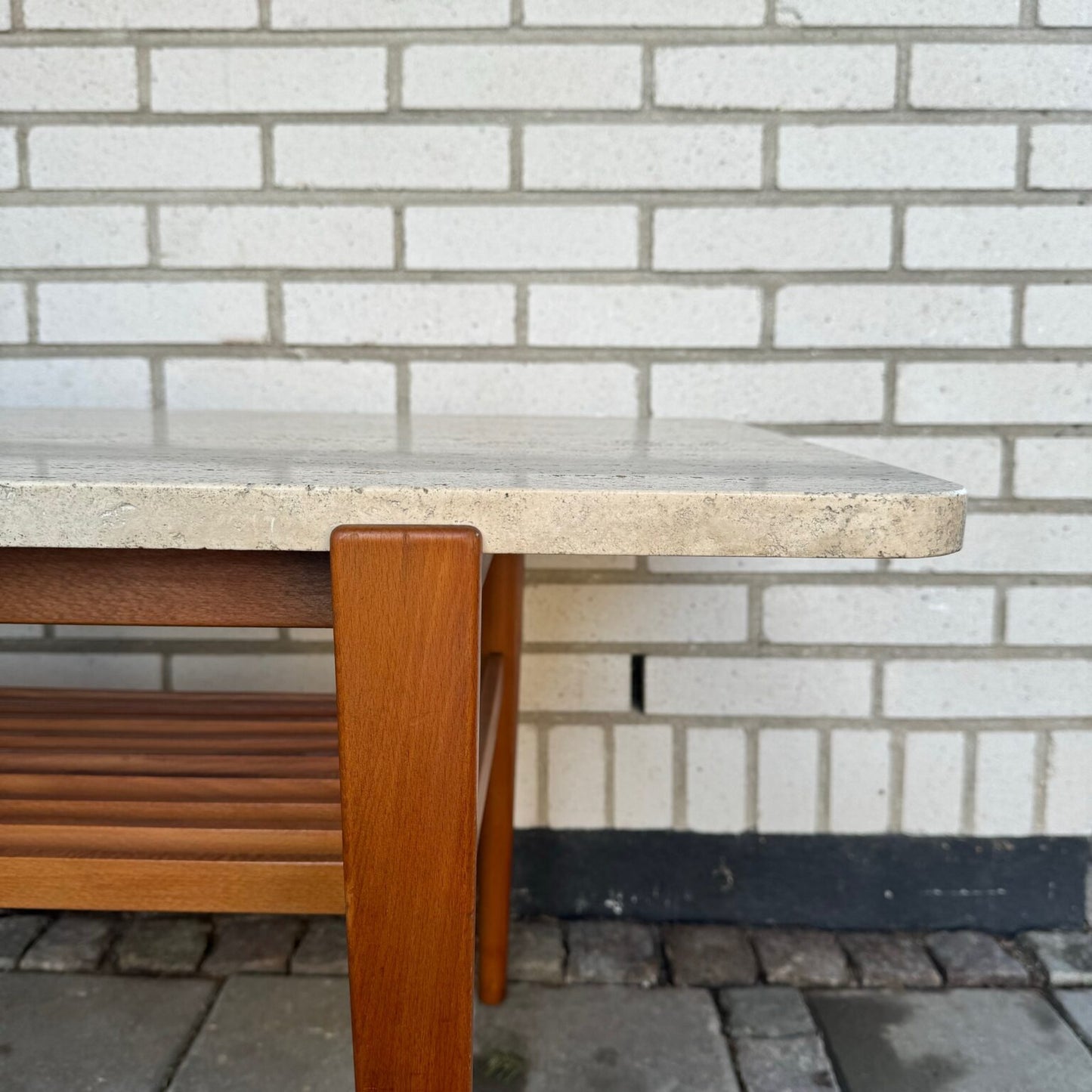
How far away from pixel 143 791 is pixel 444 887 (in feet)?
1.54

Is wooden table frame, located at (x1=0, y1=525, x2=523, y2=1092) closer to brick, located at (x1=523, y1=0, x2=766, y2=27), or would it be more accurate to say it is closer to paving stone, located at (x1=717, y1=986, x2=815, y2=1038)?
paving stone, located at (x1=717, y1=986, x2=815, y2=1038)

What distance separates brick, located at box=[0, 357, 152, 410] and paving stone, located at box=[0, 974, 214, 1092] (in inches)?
40.4

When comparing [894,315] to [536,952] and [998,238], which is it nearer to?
[998,238]

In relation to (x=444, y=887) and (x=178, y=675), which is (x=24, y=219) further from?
(x=444, y=887)

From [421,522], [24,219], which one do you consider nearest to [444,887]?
[421,522]

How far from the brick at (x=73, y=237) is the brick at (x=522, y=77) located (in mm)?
552

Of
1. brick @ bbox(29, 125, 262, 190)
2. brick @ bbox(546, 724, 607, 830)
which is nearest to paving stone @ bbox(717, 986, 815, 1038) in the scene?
brick @ bbox(546, 724, 607, 830)

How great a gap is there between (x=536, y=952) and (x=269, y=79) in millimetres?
1631

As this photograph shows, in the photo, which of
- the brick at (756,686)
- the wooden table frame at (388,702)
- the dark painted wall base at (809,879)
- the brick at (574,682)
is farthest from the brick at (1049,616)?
the wooden table frame at (388,702)

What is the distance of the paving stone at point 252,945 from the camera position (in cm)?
176

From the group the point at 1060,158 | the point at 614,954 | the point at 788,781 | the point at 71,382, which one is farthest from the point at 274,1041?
the point at 1060,158

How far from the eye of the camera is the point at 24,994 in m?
1.69

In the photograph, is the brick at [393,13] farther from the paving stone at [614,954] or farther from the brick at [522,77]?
the paving stone at [614,954]

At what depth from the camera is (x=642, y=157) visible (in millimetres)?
1784
